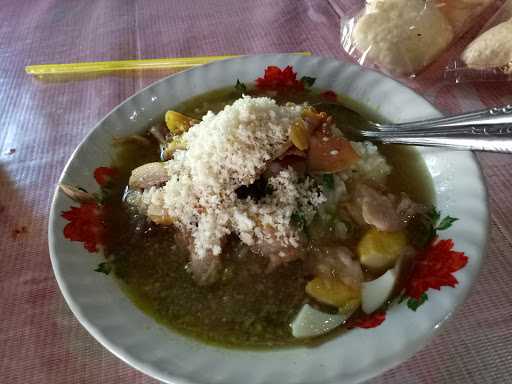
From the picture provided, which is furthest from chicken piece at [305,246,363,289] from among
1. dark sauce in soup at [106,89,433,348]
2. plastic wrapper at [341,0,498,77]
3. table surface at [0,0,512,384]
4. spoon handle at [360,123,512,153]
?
plastic wrapper at [341,0,498,77]

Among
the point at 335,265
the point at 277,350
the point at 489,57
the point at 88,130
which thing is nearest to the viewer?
the point at 277,350

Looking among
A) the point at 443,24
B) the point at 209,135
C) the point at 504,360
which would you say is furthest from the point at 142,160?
the point at 443,24

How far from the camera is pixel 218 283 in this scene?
107cm

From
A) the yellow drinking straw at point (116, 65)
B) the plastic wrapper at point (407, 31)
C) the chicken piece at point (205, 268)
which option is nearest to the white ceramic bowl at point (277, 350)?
the chicken piece at point (205, 268)

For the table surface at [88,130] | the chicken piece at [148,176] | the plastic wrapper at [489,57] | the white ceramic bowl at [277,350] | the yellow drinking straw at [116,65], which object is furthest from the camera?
the yellow drinking straw at [116,65]

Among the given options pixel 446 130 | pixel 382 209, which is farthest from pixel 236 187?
pixel 446 130

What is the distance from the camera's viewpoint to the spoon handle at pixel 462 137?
100 centimetres

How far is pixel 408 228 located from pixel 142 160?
82 cm

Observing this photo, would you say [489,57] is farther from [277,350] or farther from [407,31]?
[277,350]

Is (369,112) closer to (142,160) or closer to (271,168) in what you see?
(271,168)

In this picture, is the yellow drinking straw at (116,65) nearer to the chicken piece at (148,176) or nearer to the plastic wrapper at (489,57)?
the plastic wrapper at (489,57)

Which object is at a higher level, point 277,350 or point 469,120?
point 469,120

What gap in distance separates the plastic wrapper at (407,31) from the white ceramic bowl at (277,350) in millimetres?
306

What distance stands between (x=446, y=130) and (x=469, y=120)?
2.4 inches
